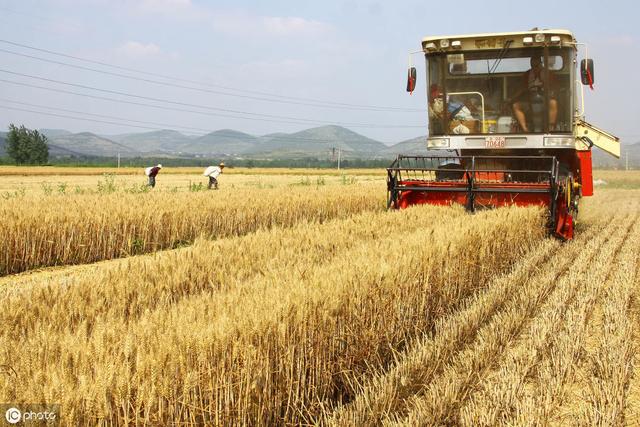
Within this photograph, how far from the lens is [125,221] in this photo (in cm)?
938

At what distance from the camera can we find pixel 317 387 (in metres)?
3.23

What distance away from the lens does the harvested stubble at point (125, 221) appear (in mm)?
8305

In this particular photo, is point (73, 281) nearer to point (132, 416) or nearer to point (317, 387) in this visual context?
point (317, 387)

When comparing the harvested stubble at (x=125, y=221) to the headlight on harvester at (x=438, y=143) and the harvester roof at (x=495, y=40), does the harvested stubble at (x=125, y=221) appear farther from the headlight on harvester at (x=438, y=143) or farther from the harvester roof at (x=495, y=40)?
the harvester roof at (x=495, y=40)

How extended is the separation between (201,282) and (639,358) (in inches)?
129

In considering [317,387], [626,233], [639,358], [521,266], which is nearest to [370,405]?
[317,387]

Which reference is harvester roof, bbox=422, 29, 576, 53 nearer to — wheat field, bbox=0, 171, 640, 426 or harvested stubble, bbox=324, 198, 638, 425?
wheat field, bbox=0, 171, 640, 426

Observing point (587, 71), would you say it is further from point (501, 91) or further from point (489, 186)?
point (489, 186)

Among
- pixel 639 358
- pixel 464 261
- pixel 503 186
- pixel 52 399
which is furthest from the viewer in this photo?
pixel 503 186

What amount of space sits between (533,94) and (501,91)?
1.72 feet

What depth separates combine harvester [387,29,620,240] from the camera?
31.2 feet

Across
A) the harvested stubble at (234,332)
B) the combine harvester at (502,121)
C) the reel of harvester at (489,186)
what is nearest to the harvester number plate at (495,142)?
the combine harvester at (502,121)

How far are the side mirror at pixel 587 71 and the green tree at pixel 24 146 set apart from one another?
79.4m

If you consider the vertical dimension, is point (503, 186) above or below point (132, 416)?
above
